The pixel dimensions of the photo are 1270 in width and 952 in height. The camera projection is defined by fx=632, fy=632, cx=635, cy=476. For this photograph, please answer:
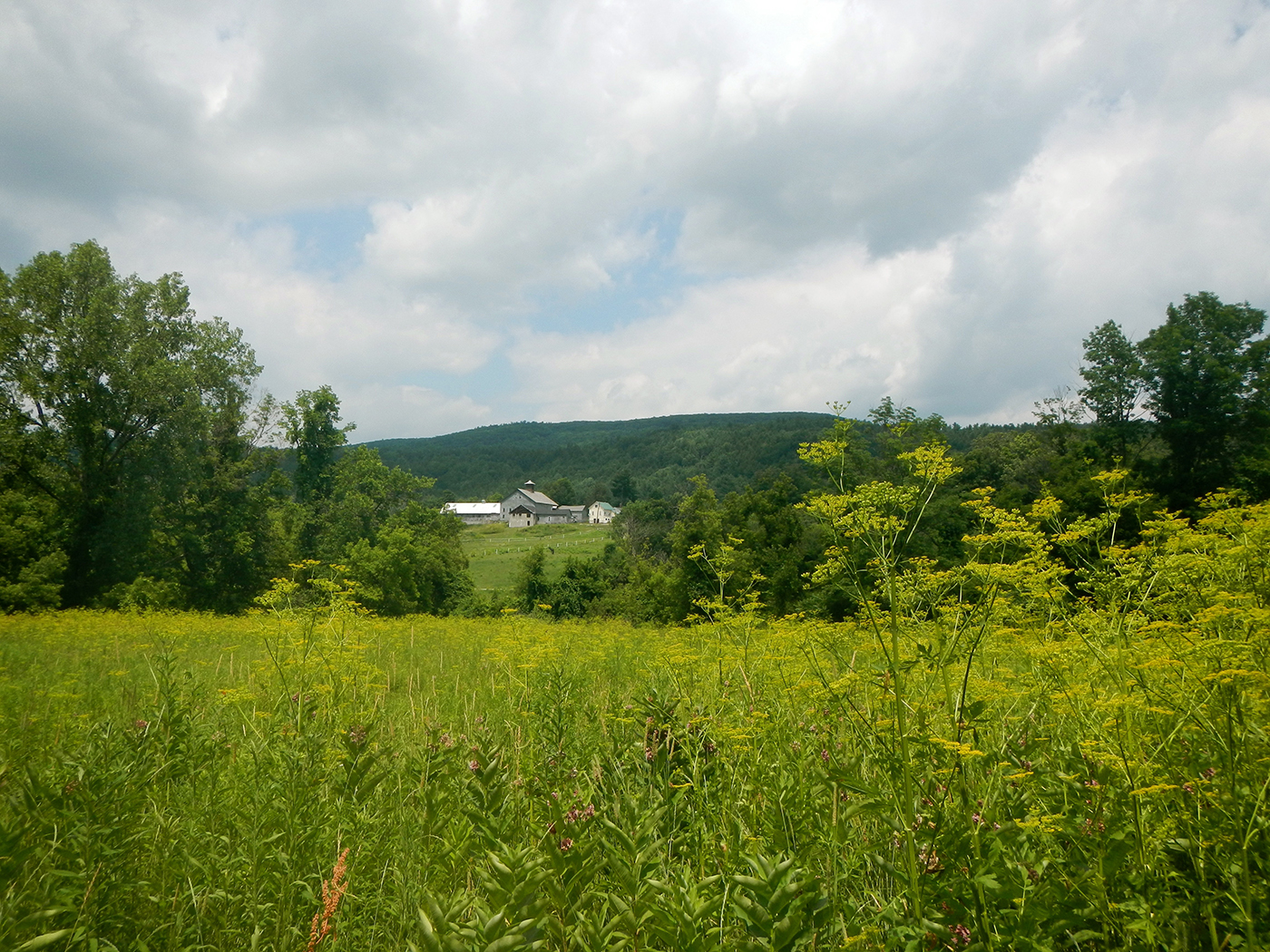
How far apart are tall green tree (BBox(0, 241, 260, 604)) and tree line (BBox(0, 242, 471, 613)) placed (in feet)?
0.18

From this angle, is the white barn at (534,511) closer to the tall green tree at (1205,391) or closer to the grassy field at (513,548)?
the grassy field at (513,548)

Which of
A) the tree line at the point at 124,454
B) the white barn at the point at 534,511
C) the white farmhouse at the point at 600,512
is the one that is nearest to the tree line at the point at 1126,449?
the tree line at the point at 124,454

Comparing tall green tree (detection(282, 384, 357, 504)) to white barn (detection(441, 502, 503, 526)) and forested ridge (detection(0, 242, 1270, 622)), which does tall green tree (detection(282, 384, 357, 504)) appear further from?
white barn (detection(441, 502, 503, 526))

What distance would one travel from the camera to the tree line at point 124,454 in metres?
25.2

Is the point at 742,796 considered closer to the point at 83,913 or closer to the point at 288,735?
the point at 83,913

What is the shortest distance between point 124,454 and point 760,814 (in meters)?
33.6

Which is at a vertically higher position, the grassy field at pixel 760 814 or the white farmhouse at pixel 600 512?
the grassy field at pixel 760 814

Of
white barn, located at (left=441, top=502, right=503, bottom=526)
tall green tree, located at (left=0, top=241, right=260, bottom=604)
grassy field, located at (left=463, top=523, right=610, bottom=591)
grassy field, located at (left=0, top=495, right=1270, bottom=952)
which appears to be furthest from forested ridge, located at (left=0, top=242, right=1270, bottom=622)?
white barn, located at (left=441, top=502, right=503, bottom=526)

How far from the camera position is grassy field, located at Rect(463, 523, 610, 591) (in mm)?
65625

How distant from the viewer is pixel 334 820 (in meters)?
3.17

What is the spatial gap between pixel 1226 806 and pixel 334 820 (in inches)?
145

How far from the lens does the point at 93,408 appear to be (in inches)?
1046

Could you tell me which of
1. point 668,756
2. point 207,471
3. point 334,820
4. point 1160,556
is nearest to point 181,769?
point 334,820

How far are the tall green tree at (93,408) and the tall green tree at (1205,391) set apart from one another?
43.0 metres
